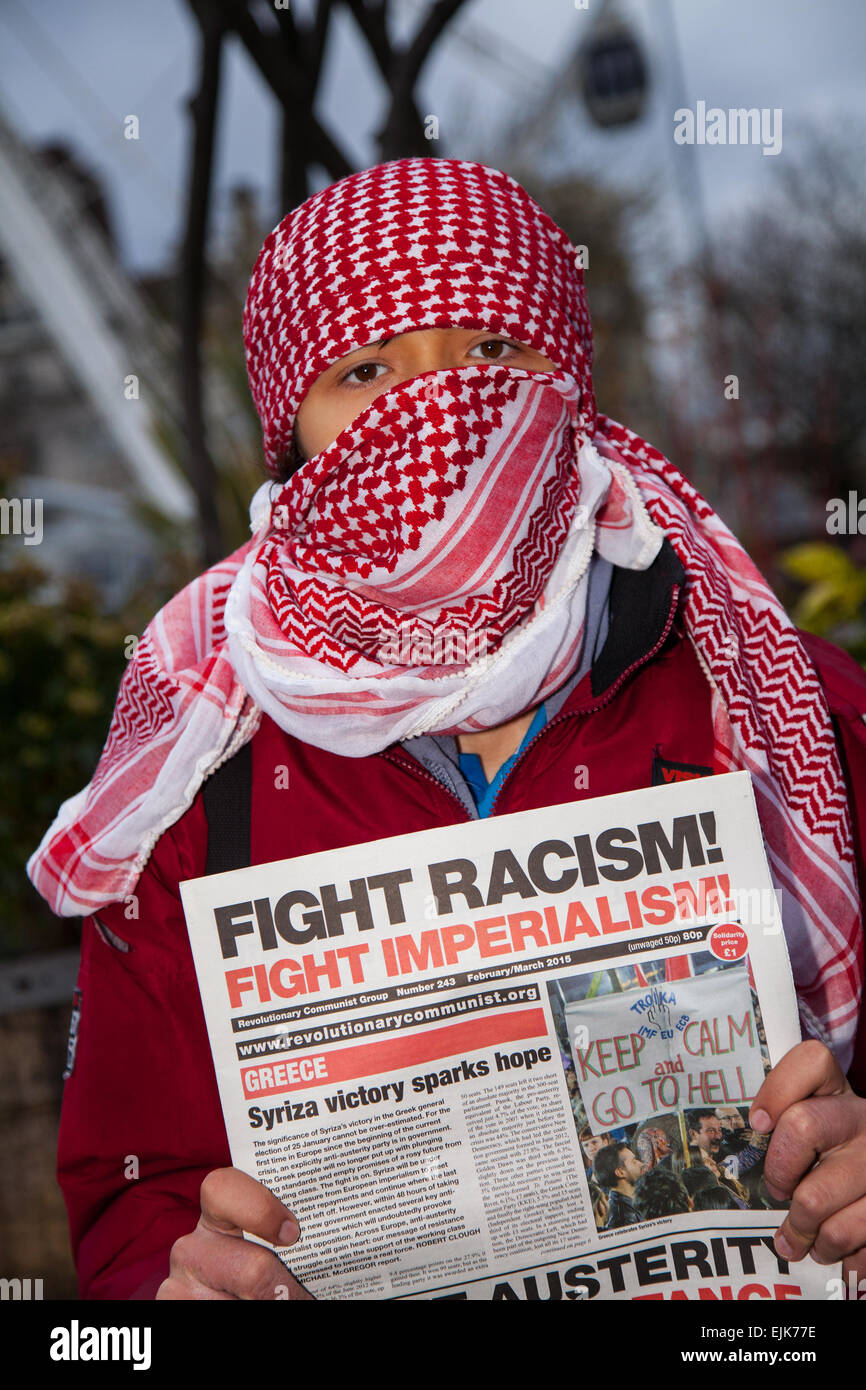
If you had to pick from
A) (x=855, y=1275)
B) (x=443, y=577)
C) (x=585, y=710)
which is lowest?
(x=855, y=1275)

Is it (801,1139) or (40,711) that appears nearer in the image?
(801,1139)

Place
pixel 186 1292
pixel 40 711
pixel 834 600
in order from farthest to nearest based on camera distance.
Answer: pixel 834 600
pixel 40 711
pixel 186 1292

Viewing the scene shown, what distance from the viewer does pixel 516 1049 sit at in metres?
1.18

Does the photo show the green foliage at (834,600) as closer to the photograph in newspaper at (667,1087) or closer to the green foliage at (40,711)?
the green foliage at (40,711)

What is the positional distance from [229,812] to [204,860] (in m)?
0.07

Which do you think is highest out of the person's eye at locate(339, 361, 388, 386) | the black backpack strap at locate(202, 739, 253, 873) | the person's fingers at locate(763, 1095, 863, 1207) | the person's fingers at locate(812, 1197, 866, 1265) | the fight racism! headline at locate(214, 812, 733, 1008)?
the person's eye at locate(339, 361, 388, 386)

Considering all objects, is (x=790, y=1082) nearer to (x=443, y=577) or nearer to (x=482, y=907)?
(x=482, y=907)

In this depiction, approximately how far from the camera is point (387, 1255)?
1176 millimetres

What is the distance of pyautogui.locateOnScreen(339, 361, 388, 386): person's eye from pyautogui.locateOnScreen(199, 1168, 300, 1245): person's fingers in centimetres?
95

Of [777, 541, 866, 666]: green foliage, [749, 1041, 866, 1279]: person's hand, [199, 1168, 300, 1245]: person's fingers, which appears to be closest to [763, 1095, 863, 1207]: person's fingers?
[749, 1041, 866, 1279]: person's hand

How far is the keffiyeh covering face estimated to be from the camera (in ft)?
4.64

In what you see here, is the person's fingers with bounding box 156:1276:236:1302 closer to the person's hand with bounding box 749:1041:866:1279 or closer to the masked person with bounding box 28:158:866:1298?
the masked person with bounding box 28:158:866:1298

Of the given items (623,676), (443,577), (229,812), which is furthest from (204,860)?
(623,676)

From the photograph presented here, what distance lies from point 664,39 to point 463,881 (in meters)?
12.9
